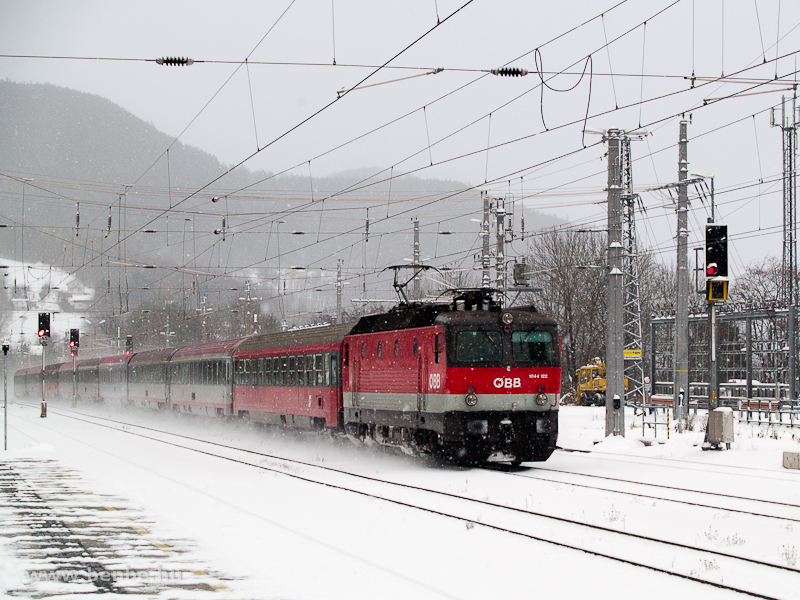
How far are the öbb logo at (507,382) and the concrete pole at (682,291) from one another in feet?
30.4

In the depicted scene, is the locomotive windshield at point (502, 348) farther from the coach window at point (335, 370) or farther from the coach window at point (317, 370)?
the coach window at point (317, 370)

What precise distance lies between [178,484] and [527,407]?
7211 mm

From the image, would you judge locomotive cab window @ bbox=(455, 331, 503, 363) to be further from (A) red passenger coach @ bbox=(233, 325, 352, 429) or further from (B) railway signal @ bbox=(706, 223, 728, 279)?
(A) red passenger coach @ bbox=(233, 325, 352, 429)

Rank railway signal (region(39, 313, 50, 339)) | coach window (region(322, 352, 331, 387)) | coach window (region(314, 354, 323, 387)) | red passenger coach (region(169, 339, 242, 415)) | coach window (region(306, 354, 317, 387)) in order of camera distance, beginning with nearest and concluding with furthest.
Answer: coach window (region(322, 352, 331, 387))
coach window (region(314, 354, 323, 387))
coach window (region(306, 354, 317, 387))
red passenger coach (region(169, 339, 242, 415))
railway signal (region(39, 313, 50, 339))

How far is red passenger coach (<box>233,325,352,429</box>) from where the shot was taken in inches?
969

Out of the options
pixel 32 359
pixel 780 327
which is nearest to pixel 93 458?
pixel 780 327

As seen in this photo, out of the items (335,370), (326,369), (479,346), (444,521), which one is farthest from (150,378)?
(444,521)

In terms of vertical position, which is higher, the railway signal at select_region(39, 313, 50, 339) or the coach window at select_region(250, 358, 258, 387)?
the railway signal at select_region(39, 313, 50, 339)

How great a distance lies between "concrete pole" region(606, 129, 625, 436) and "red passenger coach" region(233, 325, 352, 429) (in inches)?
282

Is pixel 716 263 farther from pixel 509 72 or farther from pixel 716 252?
pixel 509 72

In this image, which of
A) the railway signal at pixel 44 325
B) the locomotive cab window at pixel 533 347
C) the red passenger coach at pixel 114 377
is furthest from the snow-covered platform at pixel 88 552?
the red passenger coach at pixel 114 377

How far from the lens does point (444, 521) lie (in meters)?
12.1

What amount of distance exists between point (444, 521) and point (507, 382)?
690 centimetres

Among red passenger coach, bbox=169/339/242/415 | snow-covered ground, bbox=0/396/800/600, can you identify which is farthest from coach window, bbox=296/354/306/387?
red passenger coach, bbox=169/339/242/415
